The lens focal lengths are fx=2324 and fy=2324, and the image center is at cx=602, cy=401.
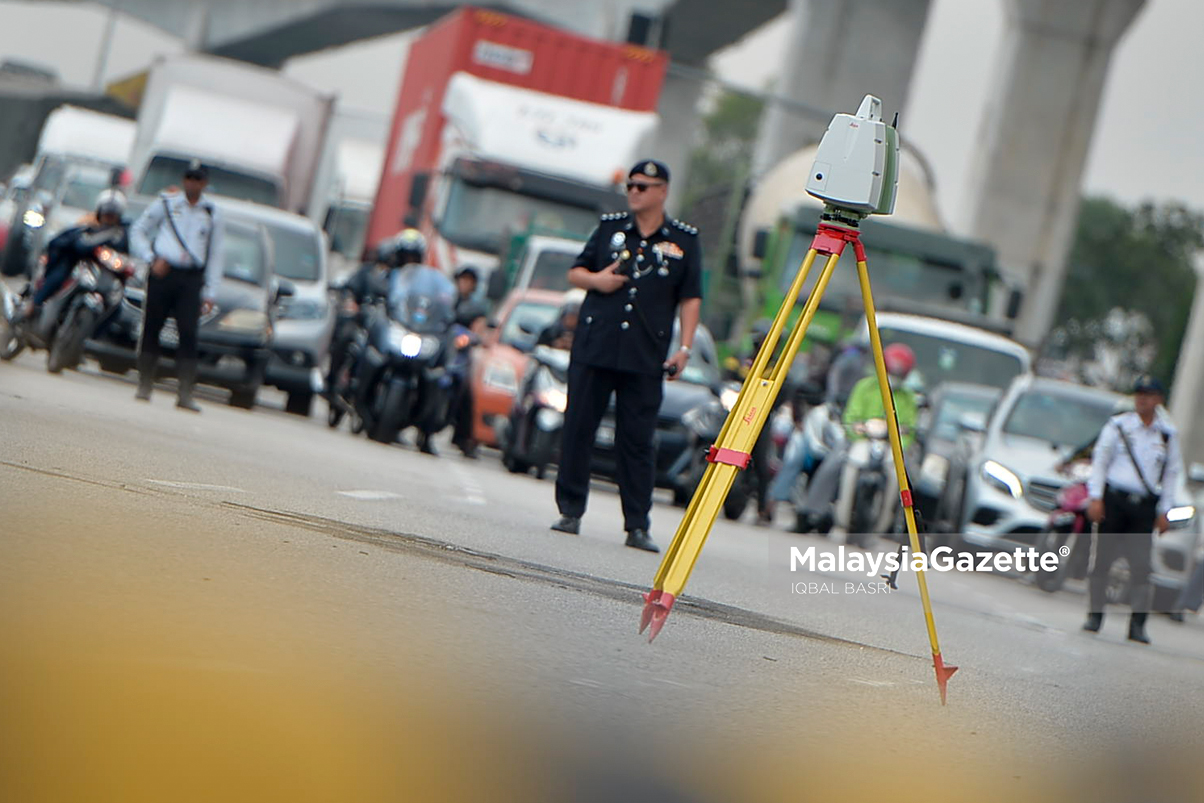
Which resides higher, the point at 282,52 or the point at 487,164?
the point at 282,52

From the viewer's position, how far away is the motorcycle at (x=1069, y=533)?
51.1ft

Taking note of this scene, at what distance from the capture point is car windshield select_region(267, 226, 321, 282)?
2275 cm

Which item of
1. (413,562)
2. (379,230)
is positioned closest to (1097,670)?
(413,562)

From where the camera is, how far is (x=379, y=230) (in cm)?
2997

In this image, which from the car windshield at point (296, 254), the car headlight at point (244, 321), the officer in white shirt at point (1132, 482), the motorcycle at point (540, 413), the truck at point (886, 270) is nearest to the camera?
the officer in white shirt at point (1132, 482)

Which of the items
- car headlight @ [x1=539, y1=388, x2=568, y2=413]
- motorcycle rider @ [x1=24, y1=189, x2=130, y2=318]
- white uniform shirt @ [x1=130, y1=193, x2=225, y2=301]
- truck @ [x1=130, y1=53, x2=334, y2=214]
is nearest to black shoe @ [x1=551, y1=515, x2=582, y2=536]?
white uniform shirt @ [x1=130, y1=193, x2=225, y2=301]

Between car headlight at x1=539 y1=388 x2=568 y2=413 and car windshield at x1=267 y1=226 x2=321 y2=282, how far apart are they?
5.00 meters

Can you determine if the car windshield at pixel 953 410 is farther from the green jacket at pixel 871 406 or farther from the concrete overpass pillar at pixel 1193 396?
the concrete overpass pillar at pixel 1193 396

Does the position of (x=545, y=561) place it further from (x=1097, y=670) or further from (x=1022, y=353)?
(x=1022, y=353)

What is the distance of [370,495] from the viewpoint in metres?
11.8

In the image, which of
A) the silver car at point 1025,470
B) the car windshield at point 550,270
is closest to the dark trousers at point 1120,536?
the silver car at point 1025,470

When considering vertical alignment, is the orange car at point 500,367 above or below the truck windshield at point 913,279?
below

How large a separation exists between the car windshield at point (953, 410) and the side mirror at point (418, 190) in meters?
6.35

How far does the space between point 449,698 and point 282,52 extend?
71694 millimetres
